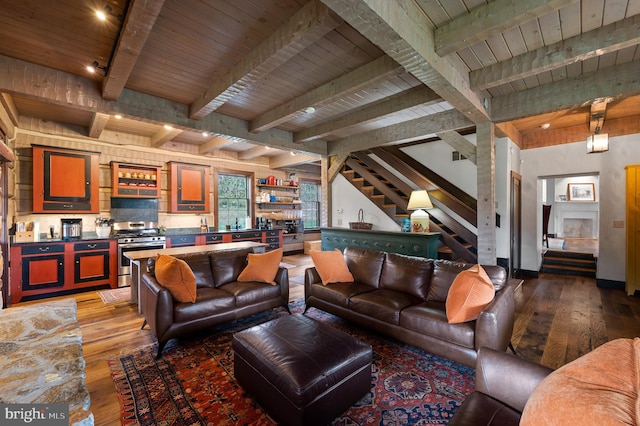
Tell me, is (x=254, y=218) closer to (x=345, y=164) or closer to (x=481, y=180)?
(x=345, y=164)

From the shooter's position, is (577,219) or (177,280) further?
(577,219)

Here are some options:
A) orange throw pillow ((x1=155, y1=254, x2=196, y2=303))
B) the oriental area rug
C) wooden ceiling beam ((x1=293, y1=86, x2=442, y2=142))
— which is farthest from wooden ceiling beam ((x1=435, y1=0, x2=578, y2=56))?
orange throw pillow ((x1=155, y1=254, x2=196, y2=303))

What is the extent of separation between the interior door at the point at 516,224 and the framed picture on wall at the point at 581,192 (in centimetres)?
569

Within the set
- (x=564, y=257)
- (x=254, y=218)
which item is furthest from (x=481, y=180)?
(x=254, y=218)

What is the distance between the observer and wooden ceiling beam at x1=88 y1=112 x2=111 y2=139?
3845mm

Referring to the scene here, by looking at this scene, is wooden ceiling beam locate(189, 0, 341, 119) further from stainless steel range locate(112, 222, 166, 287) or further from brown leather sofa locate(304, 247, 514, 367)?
stainless steel range locate(112, 222, 166, 287)

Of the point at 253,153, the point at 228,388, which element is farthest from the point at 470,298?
the point at 253,153

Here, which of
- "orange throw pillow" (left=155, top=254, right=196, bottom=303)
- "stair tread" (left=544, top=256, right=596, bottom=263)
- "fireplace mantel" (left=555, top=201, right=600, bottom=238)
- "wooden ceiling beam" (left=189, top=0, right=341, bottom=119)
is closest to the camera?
"wooden ceiling beam" (left=189, top=0, right=341, bottom=119)

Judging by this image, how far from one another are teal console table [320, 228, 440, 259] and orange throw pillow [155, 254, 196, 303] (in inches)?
134

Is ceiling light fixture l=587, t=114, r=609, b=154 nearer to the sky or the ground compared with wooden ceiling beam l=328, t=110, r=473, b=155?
nearer to the ground

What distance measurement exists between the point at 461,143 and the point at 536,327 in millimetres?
2612

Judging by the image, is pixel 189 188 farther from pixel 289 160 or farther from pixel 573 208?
pixel 573 208

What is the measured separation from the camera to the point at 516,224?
210 inches

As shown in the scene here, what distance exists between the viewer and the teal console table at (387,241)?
4535 mm
